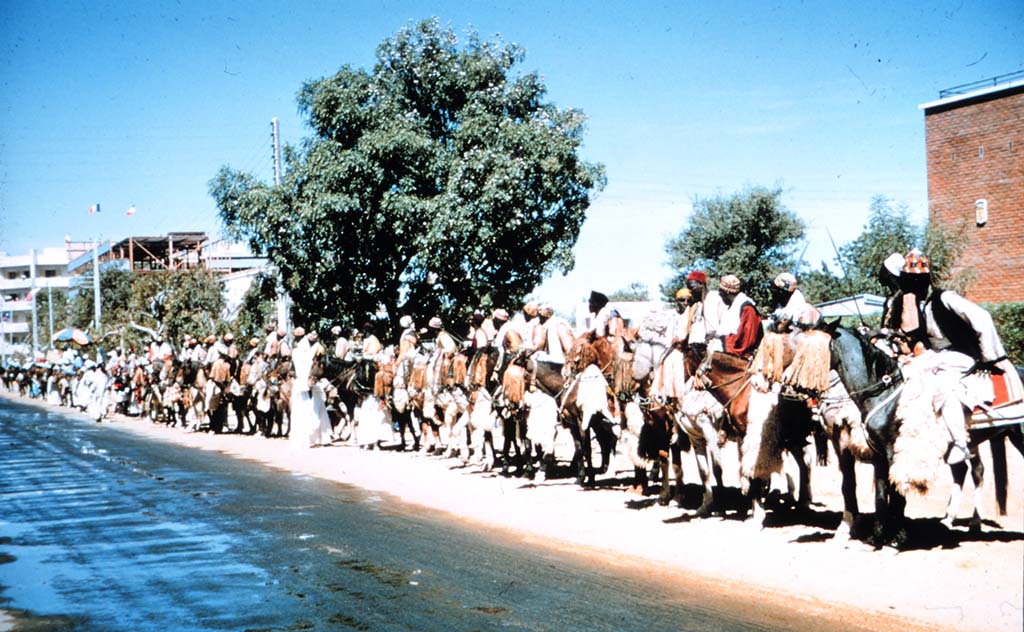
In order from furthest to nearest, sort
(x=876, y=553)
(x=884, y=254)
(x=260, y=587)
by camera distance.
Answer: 1. (x=884, y=254)
2. (x=876, y=553)
3. (x=260, y=587)

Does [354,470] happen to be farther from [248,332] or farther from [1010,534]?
[248,332]

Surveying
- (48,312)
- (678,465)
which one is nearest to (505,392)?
(678,465)

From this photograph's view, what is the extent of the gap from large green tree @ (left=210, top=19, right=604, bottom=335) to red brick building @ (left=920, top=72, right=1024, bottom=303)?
43.7 feet

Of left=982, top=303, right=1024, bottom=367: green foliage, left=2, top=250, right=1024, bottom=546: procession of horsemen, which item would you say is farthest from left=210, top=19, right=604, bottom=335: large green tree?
left=982, top=303, right=1024, bottom=367: green foliage

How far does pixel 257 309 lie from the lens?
30.2 meters

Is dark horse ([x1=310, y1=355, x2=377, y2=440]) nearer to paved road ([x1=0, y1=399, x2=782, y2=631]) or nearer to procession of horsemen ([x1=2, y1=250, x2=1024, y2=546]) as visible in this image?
procession of horsemen ([x1=2, y1=250, x2=1024, y2=546])

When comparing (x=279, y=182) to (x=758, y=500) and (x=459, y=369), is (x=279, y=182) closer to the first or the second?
(x=459, y=369)

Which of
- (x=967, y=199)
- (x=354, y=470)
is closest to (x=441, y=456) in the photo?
(x=354, y=470)

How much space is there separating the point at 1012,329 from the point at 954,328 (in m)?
13.6

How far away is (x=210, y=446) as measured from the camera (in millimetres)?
21672

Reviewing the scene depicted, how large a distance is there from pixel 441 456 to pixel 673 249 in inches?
902

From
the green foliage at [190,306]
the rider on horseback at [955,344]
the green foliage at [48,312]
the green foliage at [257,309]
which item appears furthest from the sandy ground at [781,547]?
the green foliage at [48,312]

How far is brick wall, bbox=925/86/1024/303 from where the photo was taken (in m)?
28.8

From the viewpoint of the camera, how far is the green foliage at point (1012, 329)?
20109mm
